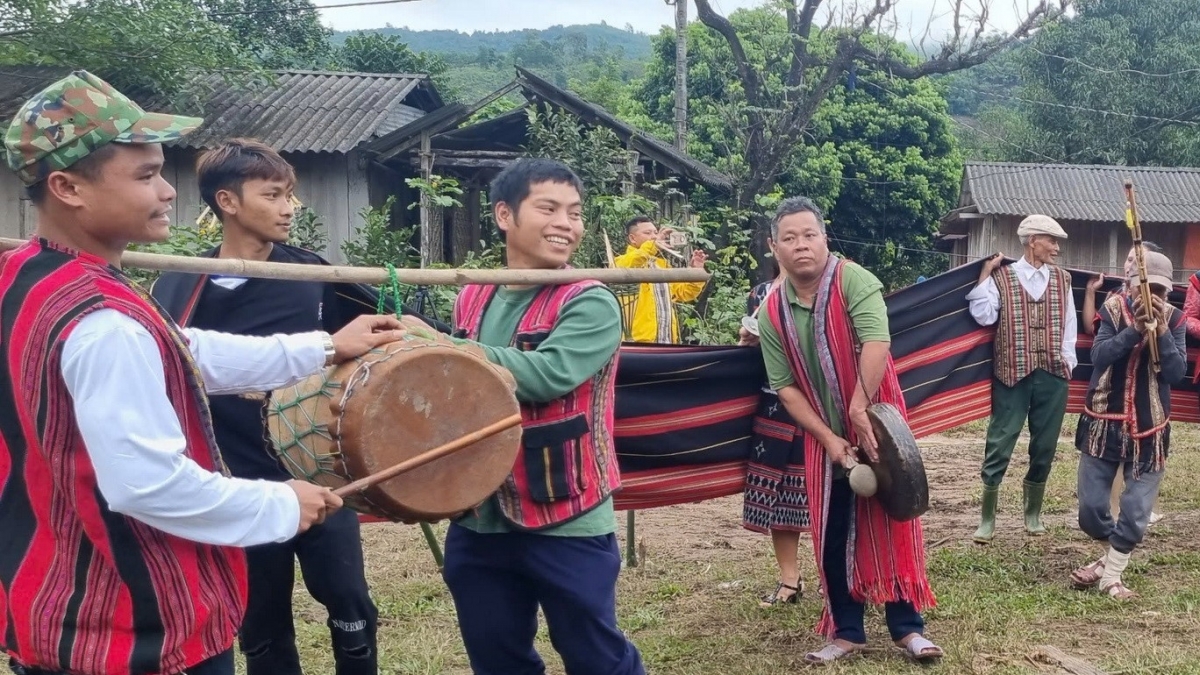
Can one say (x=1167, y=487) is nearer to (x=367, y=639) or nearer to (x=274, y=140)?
(x=367, y=639)

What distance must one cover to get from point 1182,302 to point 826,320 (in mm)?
3563

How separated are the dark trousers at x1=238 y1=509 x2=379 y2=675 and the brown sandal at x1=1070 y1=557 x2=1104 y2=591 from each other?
3.74m

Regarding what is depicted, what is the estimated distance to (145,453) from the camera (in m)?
2.07

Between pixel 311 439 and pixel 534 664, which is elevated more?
pixel 311 439

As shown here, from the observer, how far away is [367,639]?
3641mm

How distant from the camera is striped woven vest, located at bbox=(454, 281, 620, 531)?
10.1ft

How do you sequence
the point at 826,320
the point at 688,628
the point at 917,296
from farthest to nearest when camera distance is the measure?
1. the point at 917,296
2. the point at 688,628
3. the point at 826,320

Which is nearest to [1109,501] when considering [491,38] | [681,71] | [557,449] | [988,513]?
[988,513]

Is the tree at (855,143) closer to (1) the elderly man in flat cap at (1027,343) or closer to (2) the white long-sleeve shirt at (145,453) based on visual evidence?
(1) the elderly man in flat cap at (1027,343)

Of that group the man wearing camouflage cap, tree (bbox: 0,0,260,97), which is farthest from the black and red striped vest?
tree (bbox: 0,0,260,97)

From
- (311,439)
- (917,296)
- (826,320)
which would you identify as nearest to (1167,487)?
(917,296)

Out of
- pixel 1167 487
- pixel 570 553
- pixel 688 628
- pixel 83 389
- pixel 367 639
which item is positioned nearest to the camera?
pixel 83 389

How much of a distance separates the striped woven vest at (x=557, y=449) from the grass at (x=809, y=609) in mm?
1852

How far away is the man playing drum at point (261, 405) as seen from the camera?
11.7 feet
